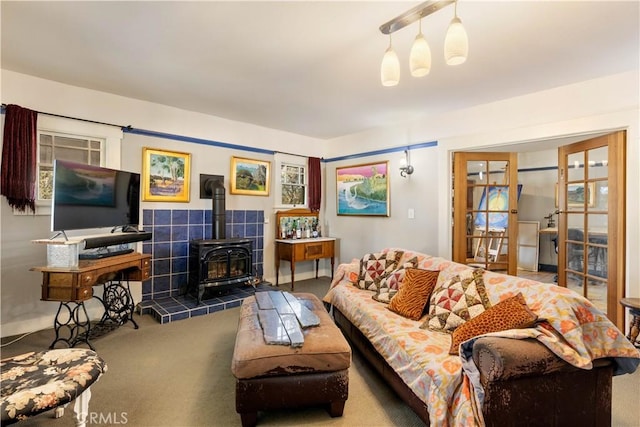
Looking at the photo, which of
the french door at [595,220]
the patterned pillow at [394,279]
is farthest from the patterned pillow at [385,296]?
the french door at [595,220]

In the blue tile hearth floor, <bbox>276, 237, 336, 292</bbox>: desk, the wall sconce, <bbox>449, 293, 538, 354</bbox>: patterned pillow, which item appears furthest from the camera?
<bbox>276, 237, 336, 292</bbox>: desk

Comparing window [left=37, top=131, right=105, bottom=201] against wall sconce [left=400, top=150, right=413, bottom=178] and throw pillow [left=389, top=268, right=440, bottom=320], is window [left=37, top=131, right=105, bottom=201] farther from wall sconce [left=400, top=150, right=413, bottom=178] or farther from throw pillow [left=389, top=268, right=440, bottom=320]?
wall sconce [left=400, top=150, right=413, bottom=178]

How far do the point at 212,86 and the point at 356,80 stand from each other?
57.1 inches

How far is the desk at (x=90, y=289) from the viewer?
238 cm

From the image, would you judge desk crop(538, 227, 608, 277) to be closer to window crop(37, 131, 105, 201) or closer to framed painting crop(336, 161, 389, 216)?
framed painting crop(336, 161, 389, 216)

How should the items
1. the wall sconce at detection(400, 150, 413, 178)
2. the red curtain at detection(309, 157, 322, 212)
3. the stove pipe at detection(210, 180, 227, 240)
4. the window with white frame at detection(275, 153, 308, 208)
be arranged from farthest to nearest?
the red curtain at detection(309, 157, 322, 212) < the window with white frame at detection(275, 153, 308, 208) < the wall sconce at detection(400, 150, 413, 178) < the stove pipe at detection(210, 180, 227, 240)

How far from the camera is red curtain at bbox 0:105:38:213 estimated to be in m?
2.68

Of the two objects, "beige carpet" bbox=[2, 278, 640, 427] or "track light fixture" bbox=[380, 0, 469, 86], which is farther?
"beige carpet" bbox=[2, 278, 640, 427]

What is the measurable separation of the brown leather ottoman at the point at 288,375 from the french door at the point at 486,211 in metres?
2.62

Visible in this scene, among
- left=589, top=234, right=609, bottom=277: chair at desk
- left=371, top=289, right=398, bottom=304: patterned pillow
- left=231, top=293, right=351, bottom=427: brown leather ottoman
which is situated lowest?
left=231, top=293, right=351, bottom=427: brown leather ottoman

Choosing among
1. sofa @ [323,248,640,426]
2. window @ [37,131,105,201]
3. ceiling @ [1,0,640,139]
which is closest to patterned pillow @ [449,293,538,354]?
sofa @ [323,248,640,426]

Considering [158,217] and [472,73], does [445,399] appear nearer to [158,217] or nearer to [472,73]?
[472,73]

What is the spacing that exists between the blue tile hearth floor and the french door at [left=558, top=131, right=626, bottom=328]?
377cm

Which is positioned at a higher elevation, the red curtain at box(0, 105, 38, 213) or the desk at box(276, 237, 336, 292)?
the red curtain at box(0, 105, 38, 213)
